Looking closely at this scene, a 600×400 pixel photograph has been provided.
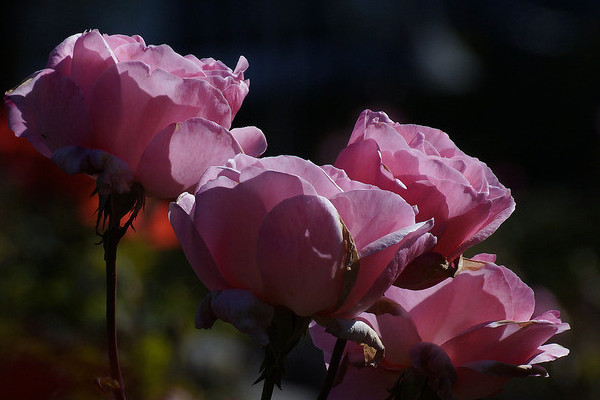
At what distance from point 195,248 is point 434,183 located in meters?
0.14

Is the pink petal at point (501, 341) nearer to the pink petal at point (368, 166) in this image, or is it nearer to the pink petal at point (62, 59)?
the pink petal at point (368, 166)

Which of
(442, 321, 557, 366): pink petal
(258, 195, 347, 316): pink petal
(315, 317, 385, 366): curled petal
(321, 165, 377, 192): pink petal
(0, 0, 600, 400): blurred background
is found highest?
(321, 165, 377, 192): pink petal

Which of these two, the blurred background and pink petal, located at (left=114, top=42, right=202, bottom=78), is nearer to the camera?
pink petal, located at (left=114, top=42, right=202, bottom=78)

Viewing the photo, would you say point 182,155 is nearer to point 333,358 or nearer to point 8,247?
point 333,358

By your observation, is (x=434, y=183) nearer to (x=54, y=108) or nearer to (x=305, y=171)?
(x=305, y=171)

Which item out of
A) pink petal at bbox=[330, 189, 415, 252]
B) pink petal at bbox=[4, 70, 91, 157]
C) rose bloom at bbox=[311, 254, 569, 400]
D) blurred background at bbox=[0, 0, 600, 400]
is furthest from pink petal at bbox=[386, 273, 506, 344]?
blurred background at bbox=[0, 0, 600, 400]

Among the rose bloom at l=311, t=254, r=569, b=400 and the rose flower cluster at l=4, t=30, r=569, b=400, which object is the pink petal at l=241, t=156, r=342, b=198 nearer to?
the rose flower cluster at l=4, t=30, r=569, b=400

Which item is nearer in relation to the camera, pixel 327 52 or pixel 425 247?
pixel 425 247

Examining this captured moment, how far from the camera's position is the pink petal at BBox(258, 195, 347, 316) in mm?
401

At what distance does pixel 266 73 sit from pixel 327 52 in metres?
0.47

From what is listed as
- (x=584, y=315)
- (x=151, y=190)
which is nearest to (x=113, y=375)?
(x=151, y=190)

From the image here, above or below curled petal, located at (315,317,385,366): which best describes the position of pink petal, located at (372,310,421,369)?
below

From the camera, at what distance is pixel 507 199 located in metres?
0.49

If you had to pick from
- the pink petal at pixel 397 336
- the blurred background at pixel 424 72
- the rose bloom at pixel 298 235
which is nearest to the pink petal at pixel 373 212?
the rose bloom at pixel 298 235
